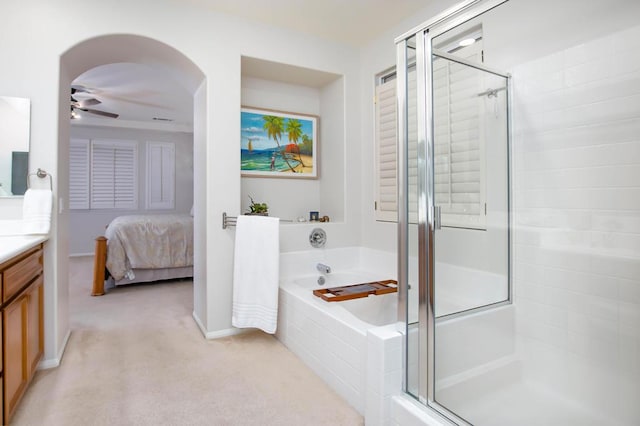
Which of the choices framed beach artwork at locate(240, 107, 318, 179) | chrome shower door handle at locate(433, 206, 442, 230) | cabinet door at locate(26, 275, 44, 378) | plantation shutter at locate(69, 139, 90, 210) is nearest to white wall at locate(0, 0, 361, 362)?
cabinet door at locate(26, 275, 44, 378)

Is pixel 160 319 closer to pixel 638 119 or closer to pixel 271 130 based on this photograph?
pixel 271 130

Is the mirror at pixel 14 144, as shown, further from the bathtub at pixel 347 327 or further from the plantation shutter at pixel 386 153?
the plantation shutter at pixel 386 153

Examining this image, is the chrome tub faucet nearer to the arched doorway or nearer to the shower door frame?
the arched doorway

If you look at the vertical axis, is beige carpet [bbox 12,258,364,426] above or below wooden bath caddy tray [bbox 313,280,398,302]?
below

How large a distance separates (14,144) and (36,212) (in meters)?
0.45

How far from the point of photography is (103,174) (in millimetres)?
7008

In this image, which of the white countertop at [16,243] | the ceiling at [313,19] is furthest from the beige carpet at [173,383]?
the ceiling at [313,19]

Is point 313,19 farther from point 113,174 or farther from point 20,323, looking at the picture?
point 113,174

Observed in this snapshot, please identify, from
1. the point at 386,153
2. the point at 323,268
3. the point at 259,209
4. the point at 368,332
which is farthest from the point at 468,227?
the point at 259,209

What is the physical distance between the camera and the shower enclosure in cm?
174

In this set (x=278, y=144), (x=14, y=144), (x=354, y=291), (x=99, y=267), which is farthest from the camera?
(x=99, y=267)

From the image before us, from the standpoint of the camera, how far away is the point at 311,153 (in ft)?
12.5

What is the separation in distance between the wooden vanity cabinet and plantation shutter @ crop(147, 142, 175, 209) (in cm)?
525

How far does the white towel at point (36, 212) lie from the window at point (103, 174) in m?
5.15
